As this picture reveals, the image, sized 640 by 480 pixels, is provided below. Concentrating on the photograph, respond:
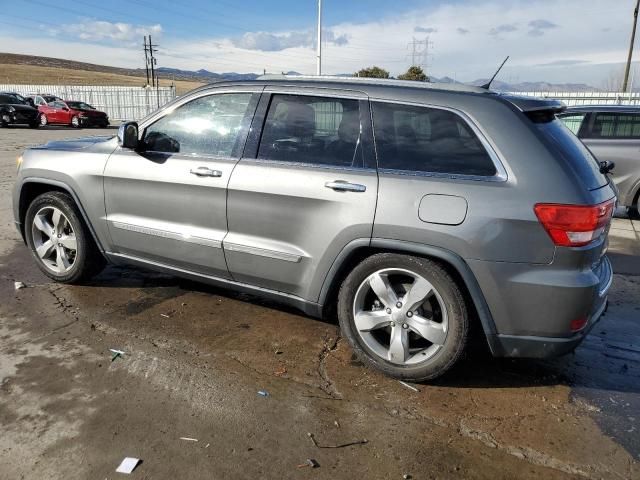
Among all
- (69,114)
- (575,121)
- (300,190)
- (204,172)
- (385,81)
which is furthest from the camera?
(69,114)

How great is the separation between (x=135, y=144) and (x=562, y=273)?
121 inches

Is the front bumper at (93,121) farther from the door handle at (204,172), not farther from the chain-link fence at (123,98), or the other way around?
the door handle at (204,172)

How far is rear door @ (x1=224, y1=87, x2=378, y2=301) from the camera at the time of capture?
3275 mm

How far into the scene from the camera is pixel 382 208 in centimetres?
314

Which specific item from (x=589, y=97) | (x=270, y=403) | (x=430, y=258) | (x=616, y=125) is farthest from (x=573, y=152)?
(x=589, y=97)

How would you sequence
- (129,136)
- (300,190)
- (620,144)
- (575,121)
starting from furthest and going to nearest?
(575,121) < (620,144) < (129,136) < (300,190)

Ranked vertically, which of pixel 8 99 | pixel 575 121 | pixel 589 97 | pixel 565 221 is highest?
pixel 8 99

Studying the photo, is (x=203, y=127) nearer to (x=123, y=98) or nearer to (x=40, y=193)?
(x=40, y=193)

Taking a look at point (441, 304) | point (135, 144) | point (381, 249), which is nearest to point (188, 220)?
point (135, 144)

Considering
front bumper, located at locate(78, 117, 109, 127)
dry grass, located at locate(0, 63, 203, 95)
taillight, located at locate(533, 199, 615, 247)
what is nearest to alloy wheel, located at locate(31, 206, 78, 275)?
taillight, located at locate(533, 199, 615, 247)

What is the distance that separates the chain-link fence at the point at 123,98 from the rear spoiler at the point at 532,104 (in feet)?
106

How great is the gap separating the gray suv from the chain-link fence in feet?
101

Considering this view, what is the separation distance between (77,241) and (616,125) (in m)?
7.89

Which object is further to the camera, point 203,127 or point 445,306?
point 203,127
